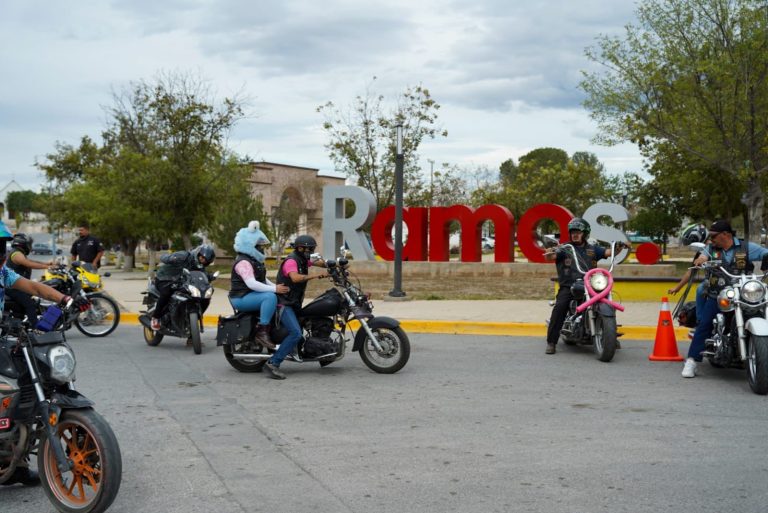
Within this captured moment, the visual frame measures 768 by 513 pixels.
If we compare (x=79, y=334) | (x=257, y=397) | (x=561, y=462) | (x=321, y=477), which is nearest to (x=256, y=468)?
(x=321, y=477)

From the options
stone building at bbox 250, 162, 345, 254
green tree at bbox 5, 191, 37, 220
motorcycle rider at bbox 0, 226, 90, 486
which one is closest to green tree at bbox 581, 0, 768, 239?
motorcycle rider at bbox 0, 226, 90, 486

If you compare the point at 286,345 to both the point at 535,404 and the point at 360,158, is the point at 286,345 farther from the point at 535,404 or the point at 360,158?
the point at 360,158

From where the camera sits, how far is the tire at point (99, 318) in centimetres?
1330

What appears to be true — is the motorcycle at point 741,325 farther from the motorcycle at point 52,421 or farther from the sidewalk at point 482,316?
the motorcycle at point 52,421

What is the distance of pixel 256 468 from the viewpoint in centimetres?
566

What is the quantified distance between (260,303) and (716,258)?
4936 mm

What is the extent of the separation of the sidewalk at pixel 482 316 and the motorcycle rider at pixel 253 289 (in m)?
4.74

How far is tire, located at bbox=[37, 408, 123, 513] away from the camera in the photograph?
14.5 feet

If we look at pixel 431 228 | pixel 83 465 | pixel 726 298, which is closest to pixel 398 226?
pixel 726 298

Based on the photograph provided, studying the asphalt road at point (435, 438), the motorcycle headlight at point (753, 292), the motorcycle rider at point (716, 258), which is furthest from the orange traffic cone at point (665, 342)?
the motorcycle headlight at point (753, 292)

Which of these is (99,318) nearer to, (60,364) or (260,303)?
(260,303)

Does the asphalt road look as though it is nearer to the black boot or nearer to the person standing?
the black boot

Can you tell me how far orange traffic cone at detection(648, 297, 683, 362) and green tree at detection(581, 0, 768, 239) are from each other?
11.0m

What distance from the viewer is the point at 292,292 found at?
9.22 meters
